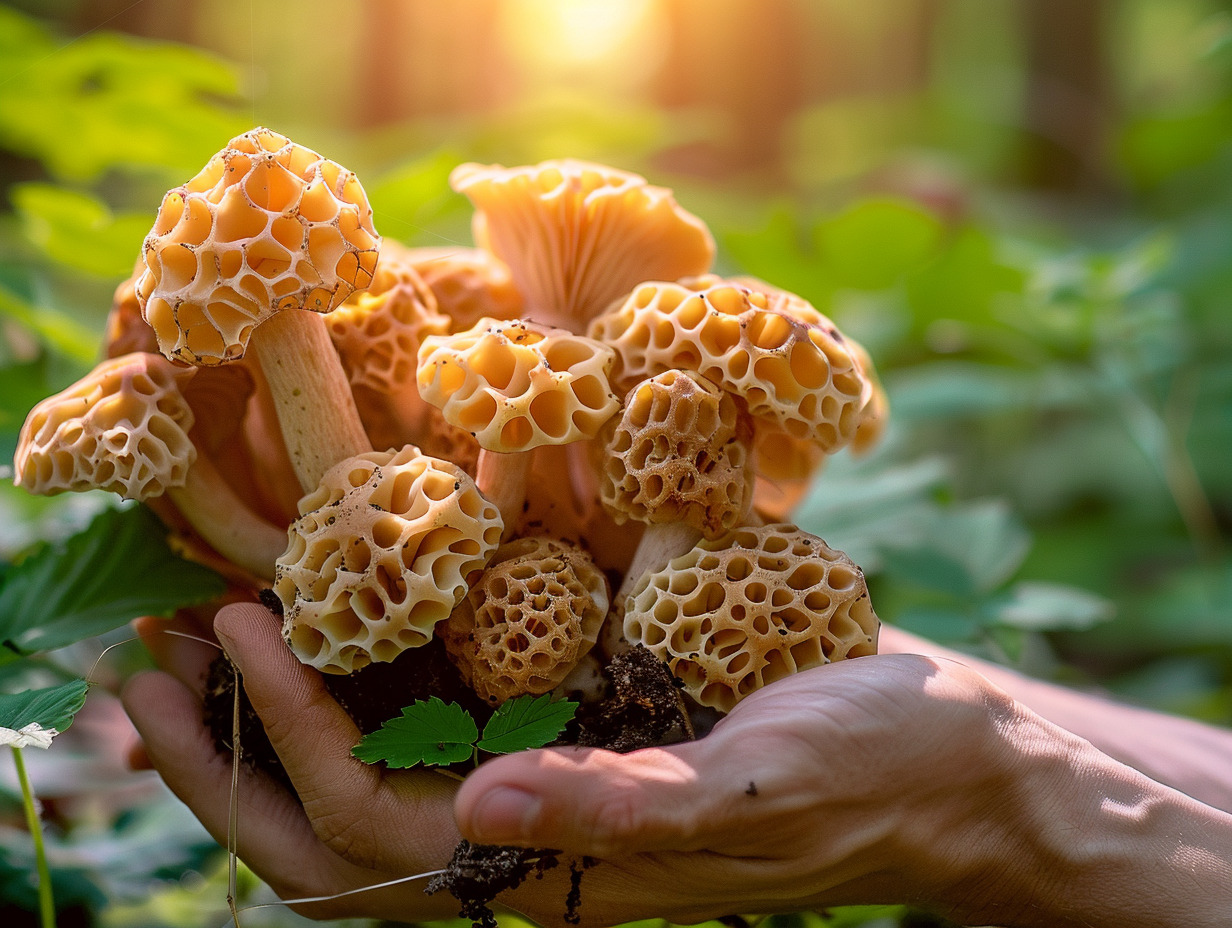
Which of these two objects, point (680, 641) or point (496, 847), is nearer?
point (496, 847)

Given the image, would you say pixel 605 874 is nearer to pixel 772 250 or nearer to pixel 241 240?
pixel 241 240

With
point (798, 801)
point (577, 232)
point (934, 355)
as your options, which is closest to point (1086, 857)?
point (798, 801)

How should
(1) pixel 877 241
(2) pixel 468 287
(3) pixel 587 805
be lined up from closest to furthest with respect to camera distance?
(3) pixel 587 805
(2) pixel 468 287
(1) pixel 877 241

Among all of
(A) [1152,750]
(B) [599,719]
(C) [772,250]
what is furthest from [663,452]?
(C) [772,250]

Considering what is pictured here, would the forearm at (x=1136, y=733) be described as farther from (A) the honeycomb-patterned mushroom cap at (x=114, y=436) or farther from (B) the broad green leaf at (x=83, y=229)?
(B) the broad green leaf at (x=83, y=229)

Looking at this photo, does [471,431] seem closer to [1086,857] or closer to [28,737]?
[28,737]

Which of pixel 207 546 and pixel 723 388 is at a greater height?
pixel 723 388
